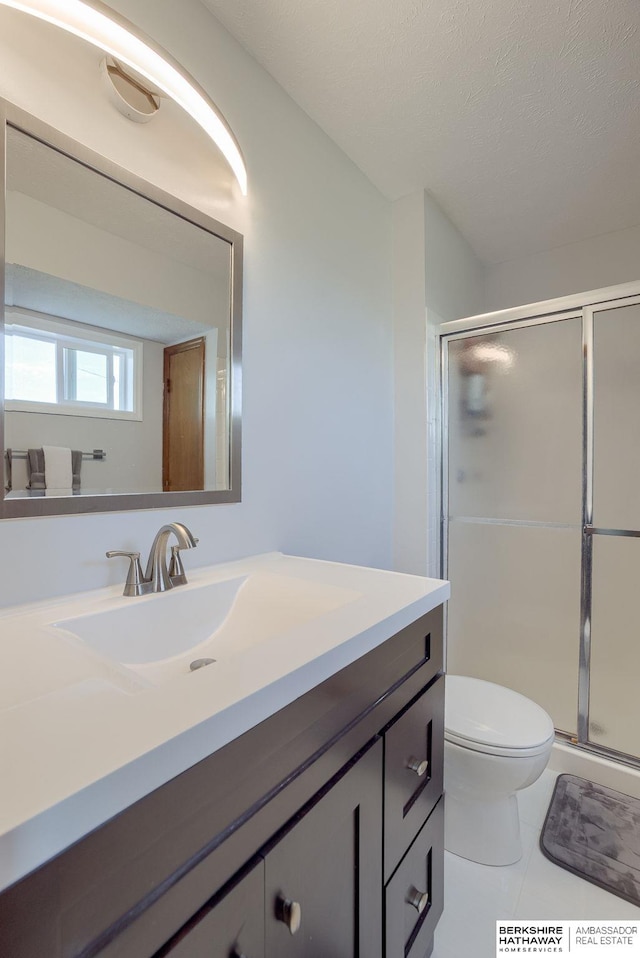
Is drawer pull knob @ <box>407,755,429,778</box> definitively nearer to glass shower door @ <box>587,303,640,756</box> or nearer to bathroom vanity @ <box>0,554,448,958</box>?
bathroom vanity @ <box>0,554,448,958</box>

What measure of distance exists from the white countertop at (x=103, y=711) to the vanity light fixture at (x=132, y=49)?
109 cm

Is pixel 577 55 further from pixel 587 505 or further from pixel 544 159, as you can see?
pixel 587 505

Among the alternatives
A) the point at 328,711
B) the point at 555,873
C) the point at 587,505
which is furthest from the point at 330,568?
the point at 587,505

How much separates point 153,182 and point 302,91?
788 millimetres

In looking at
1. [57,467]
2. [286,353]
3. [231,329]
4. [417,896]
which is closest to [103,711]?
[57,467]

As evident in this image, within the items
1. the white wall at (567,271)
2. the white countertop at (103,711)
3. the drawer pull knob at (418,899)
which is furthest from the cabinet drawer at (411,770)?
the white wall at (567,271)

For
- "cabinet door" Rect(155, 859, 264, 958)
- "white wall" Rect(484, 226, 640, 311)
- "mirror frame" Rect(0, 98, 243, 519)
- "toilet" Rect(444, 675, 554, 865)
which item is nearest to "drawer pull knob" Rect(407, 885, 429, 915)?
"toilet" Rect(444, 675, 554, 865)

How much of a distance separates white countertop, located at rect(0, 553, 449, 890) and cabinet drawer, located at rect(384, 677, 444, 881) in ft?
0.79

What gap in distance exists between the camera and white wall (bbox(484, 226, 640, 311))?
94.0 inches

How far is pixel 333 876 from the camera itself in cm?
67

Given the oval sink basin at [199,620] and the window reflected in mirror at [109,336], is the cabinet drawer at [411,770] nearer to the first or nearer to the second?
the oval sink basin at [199,620]

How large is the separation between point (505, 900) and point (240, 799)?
4.11 feet

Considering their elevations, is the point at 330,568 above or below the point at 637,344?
below

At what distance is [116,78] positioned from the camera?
948 mm
